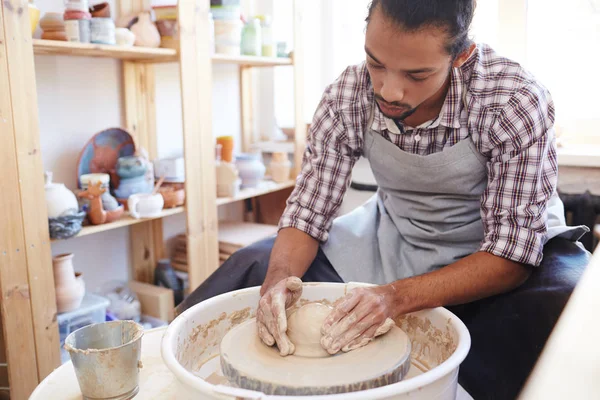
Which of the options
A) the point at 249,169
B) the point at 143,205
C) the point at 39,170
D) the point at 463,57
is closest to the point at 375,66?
the point at 463,57

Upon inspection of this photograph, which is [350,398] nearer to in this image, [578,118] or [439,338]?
[439,338]

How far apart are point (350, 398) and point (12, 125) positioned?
1318 millimetres

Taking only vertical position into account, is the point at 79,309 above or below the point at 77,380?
below

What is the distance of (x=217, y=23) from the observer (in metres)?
2.30

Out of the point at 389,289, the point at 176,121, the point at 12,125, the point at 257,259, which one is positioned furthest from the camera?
the point at 176,121

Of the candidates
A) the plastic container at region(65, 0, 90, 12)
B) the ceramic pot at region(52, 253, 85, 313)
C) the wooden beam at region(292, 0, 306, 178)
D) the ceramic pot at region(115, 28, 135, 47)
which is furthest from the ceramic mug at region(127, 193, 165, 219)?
the wooden beam at region(292, 0, 306, 178)

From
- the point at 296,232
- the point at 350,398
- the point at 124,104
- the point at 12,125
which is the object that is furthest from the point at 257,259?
the point at 124,104

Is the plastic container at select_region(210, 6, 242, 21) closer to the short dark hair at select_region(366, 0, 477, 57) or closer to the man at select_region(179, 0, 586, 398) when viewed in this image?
the man at select_region(179, 0, 586, 398)

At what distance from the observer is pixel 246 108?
2.95 meters

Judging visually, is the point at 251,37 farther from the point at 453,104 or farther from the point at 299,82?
the point at 453,104

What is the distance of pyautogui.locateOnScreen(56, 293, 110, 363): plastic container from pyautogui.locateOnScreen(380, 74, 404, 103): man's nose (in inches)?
50.5

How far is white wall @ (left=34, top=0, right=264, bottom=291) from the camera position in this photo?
81.5 inches

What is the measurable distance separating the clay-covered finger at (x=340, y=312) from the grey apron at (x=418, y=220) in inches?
17.9

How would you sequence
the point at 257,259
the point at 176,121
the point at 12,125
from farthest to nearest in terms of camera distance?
1. the point at 176,121
2. the point at 12,125
3. the point at 257,259
